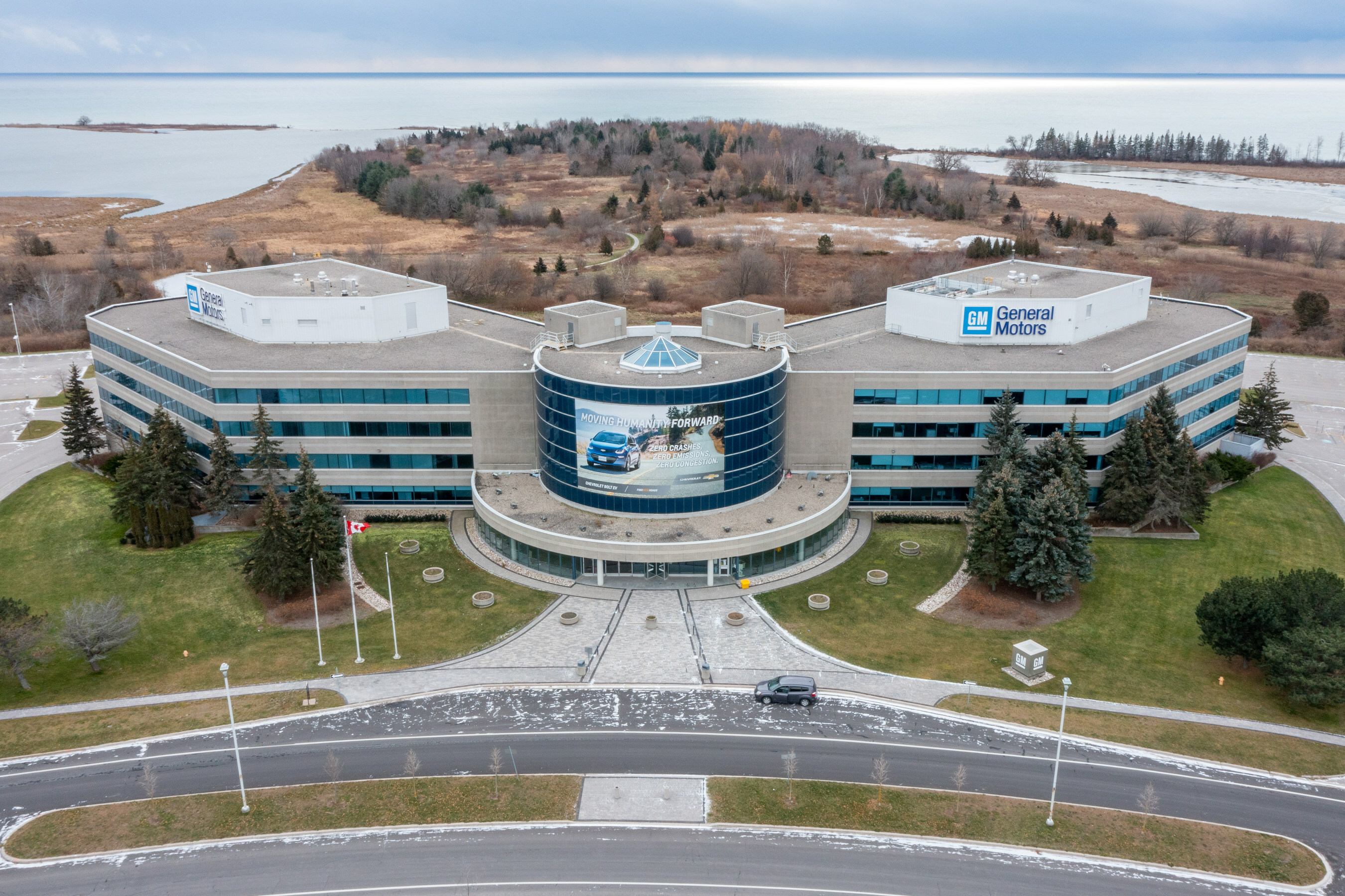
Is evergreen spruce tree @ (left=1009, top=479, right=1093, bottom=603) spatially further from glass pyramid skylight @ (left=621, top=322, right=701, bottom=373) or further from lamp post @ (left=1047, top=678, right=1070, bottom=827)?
glass pyramid skylight @ (left=621, top=322, right=701, bottom=373)

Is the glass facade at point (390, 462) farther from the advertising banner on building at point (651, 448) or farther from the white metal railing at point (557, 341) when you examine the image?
the advertising banner on building at point (651, 448)

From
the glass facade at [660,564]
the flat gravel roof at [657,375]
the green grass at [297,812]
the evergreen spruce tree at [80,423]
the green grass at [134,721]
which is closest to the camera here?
the green grass at [297,812]

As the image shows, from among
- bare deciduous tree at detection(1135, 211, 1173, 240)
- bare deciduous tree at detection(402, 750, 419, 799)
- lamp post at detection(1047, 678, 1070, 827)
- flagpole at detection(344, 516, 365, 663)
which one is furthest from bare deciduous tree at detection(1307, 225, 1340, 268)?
bare deciduous tree at detection(402, 750, 419, 799)

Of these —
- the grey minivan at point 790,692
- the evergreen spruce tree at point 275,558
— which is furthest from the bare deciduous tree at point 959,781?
the evergreen spruce tree at point 275,558

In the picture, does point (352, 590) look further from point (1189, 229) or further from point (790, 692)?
point (1189, 229)

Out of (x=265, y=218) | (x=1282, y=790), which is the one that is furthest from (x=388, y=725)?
(x=265, y=218)

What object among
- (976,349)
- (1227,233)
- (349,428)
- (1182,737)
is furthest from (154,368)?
(1227,233)

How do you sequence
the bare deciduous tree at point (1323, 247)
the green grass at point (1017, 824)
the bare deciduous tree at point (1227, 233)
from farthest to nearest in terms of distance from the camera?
the bare deciduous tree at point (1227, 233) < the bare deciduous tree at point (1323, 247) < the green grass at point (1017, 824)
